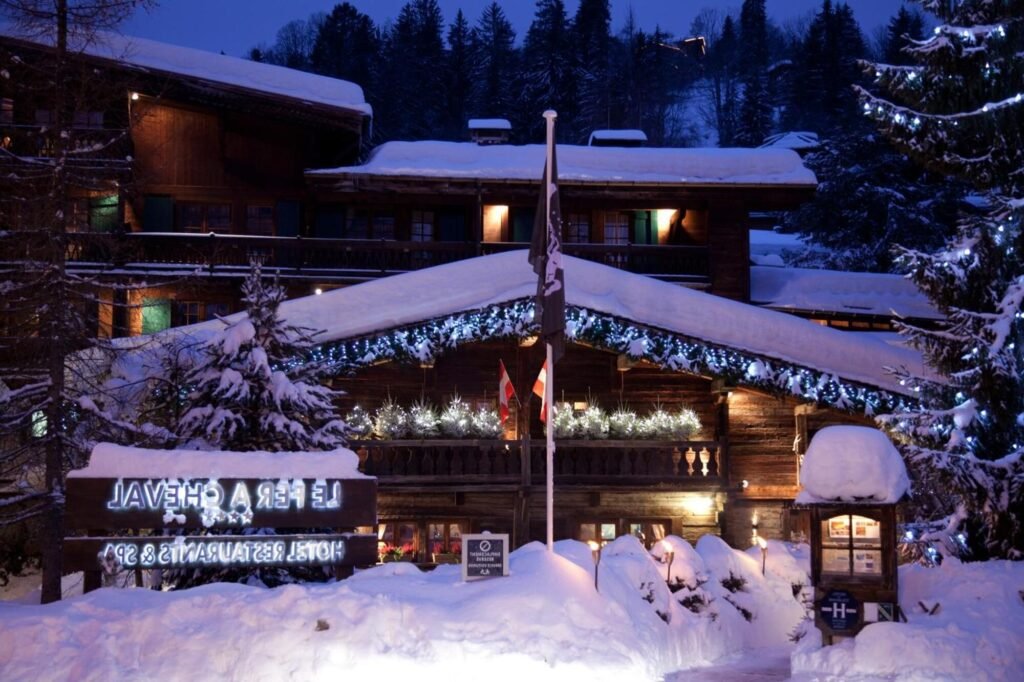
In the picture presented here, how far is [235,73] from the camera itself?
108 feet

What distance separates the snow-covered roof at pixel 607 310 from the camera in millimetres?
21656

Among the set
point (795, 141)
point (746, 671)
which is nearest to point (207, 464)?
point (746, 671)

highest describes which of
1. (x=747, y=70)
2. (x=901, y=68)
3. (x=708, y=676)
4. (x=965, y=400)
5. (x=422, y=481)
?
(x=747, y=70)

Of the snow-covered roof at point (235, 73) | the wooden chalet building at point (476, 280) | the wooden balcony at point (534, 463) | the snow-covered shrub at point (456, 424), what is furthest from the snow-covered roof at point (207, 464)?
the snow-covered roof at point (235, 73)

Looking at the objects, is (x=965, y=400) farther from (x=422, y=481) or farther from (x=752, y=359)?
(x=422, y=481)

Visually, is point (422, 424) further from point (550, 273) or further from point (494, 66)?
point (494, 66)

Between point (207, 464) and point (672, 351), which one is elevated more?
point (672, 351)

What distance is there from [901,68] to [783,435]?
934 cm

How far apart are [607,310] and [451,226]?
530 inches

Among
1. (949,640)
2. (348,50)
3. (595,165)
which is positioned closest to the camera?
(949,640)

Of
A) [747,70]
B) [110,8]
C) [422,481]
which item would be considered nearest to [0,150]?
[110,8]

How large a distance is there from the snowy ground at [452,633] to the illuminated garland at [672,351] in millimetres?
6578

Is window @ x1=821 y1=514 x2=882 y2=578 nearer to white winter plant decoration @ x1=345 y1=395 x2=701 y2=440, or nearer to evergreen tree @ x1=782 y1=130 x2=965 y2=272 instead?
white winter plant decoration @ x1=345 y1=395 x2=701 y2=440

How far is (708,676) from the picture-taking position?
1438 centimetres
